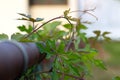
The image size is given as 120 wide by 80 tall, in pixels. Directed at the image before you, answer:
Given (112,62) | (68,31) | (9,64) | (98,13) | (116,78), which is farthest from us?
(98,13)

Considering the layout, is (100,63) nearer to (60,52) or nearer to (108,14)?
(60,52)

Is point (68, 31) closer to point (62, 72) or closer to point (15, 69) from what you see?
point (62, 72)

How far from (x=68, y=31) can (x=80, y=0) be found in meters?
6.46

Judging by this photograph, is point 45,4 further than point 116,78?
Yes

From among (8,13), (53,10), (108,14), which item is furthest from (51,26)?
(8,13)

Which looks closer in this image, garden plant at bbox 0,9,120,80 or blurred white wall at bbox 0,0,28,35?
garden plant at bbox 0,9,120,80

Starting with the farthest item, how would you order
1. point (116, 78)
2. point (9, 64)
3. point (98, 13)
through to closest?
point (98, 13)
point (116, 78)
point (9, 64)

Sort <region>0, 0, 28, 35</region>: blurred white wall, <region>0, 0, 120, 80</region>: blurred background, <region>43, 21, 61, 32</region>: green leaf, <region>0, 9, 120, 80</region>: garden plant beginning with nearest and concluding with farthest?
<region>0, 9, 120, 80</region>: garden plant
<region>43, 21, 61, 32</region>: green leaf
<region>0, 0, 120, 80</region>: blurred background
<region>0, 0, 28, 35</region>: blurred white wall

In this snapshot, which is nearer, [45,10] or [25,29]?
[25,29]

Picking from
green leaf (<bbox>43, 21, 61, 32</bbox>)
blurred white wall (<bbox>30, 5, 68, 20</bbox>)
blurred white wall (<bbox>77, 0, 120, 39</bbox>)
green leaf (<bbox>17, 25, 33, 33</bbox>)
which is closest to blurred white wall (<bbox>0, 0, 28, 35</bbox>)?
blurred white wall (<bbox>30, 5, 68, 20</bbox>)

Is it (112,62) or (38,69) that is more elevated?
(38,69)

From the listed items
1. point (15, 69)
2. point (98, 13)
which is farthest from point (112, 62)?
point (15, 69)

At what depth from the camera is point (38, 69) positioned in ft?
2.53

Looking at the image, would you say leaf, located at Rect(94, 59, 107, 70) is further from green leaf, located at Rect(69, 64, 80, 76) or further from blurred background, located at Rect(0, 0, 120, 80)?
blurred background, located at Rect(0, 0, 120, 80)
